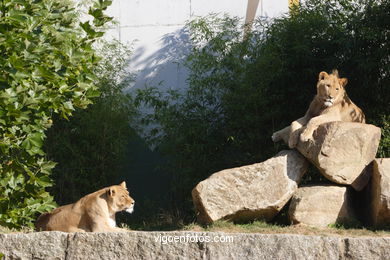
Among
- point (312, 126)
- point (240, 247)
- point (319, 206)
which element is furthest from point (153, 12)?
point (240, 247)

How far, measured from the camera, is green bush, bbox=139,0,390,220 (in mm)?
9031

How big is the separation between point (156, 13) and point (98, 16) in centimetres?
496

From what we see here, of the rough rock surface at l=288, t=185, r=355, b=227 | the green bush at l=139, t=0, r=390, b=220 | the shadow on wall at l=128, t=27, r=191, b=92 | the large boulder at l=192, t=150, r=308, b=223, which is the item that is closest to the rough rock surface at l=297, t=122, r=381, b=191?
the rough rock surface at l=288, t=185, r=355, b=227

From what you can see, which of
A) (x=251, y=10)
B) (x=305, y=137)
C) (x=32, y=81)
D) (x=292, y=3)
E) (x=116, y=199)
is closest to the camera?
(x=32, y=81)

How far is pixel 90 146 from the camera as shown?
9867 mm

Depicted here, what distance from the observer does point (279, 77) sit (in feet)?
30.9

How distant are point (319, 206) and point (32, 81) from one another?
3.43 metres

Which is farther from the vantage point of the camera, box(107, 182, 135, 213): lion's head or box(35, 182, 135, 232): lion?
box(107, 182, 135, 213): lion's head

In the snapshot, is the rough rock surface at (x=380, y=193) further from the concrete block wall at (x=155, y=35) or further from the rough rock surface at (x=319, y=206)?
the concrete block wall at (x=155, y=35)

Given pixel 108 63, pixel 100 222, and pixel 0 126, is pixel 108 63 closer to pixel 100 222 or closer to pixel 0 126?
pixel 100 222

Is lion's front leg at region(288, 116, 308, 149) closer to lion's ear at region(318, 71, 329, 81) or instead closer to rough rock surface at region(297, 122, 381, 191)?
rough rock surface at region(297, 122, 381, 191)

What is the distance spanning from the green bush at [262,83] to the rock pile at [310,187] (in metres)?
1.28

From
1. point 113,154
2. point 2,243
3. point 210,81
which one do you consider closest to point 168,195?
point 113,154

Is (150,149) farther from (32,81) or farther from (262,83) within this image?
(32,81)
